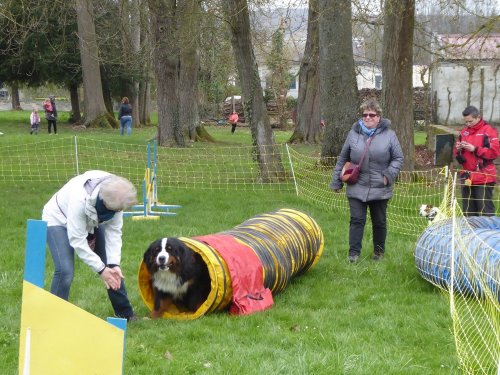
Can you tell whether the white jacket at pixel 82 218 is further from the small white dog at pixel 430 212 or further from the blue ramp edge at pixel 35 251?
the small white dog at pixel 430 212

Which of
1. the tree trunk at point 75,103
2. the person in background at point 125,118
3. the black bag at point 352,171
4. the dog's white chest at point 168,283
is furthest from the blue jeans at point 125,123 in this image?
the dog's white chest at point 168,283

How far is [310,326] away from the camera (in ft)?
18.8

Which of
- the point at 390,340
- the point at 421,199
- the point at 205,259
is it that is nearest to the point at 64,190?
the point at 205,259

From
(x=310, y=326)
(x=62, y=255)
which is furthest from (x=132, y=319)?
(x=310, y=326)

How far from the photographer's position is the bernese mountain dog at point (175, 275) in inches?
230

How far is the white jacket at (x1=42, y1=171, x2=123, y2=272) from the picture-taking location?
4.90 metres

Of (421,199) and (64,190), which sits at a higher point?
(64,190)

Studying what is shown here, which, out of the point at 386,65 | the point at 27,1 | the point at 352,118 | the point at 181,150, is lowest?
the point at 181,150

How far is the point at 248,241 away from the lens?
259 inches

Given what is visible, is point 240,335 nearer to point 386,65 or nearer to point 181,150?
point 386,65

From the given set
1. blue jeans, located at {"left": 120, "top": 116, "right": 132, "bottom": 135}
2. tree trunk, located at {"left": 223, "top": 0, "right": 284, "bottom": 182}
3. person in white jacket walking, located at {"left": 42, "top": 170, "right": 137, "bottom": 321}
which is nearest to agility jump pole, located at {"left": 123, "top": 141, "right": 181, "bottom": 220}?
tree trunk, located at {"left": 223, "top": 0, "right": 284, "bottom": 182}

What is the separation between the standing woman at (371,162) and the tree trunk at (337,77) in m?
5.88

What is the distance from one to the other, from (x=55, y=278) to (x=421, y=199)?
23.6ft

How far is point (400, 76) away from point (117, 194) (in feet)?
30.5
